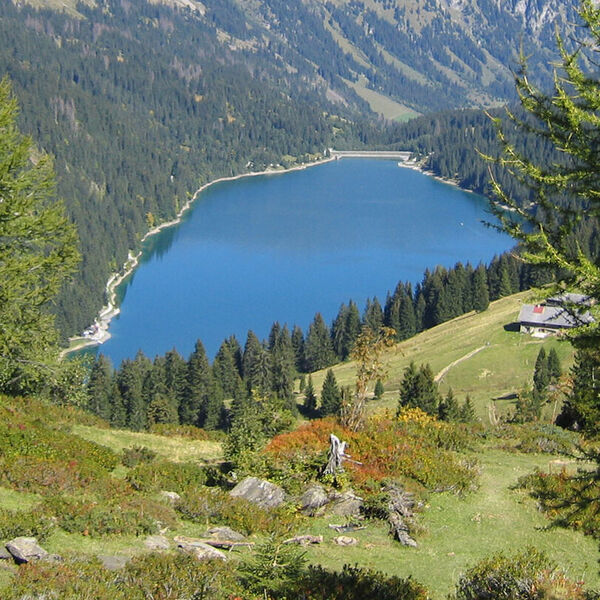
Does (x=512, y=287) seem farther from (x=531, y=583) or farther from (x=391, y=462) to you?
(x=531, y=583)

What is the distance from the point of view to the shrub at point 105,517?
60.4ft

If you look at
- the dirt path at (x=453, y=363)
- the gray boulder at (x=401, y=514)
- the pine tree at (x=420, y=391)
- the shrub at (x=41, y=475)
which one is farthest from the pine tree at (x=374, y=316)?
the shrub at (x=41, y=475)

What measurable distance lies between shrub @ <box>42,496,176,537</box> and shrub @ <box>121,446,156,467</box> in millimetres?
5313

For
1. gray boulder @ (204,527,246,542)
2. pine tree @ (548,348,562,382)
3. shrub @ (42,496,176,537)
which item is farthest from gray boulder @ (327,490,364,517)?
pine tree @ (548,348,562,382)

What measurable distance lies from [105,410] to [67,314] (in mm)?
78303

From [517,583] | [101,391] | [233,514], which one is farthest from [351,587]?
[101,391]

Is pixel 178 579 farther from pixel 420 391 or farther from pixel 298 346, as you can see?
pixel 298 346

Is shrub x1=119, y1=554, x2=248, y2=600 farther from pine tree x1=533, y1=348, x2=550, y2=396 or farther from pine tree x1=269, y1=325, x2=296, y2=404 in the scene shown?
pine tree x1=269, y1=325, x2=296, y2=404

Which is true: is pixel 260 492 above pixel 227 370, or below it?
above

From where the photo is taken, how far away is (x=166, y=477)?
24.0 m

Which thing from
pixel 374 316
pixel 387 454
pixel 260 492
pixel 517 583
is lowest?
pixel 374 316

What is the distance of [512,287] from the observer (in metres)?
146

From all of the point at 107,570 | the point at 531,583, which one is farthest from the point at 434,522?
the point at 107,570

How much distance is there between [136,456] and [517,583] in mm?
14756
